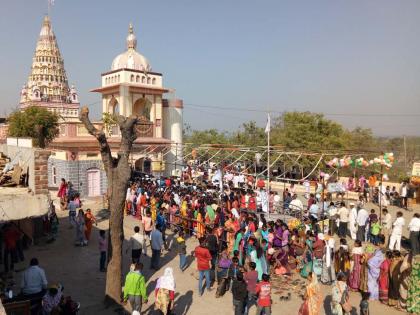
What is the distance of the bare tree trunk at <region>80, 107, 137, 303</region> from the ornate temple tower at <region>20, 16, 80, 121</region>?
140ft

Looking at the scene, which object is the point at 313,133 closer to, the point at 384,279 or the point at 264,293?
the point at 384,279

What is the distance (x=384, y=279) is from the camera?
8.93 m

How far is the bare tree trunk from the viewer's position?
878 centimetres

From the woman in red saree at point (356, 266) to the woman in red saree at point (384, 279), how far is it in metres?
0.54

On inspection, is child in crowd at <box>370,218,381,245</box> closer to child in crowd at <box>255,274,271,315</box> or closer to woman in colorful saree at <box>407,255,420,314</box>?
woman in colorful saree at <box>407,255,420,314</box>

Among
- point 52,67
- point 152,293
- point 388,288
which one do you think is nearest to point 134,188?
point 152,293

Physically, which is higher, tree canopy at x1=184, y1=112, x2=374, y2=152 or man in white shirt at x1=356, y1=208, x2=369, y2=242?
tree canopy at x1=184, y1=112, x2=374, y2=152

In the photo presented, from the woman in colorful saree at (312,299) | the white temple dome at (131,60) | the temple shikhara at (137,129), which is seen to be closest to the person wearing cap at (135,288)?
the woman in colorful saree at (312,299)

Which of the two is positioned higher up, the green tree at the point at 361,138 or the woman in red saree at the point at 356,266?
the green tree at the point at 361,138

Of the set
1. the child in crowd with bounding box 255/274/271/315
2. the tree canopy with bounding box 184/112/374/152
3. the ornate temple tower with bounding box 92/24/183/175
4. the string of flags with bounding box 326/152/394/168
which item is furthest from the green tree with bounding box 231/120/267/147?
the child in crowd with bounding box 255/274/271/315

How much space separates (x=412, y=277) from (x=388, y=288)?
0.74 metres

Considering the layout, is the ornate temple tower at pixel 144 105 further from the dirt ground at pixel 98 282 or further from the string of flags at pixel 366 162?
the dirt ground at pixel 98 282

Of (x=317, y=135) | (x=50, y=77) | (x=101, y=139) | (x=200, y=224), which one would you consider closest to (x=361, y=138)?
(x=317, y=135)

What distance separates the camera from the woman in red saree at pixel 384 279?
349 inches
